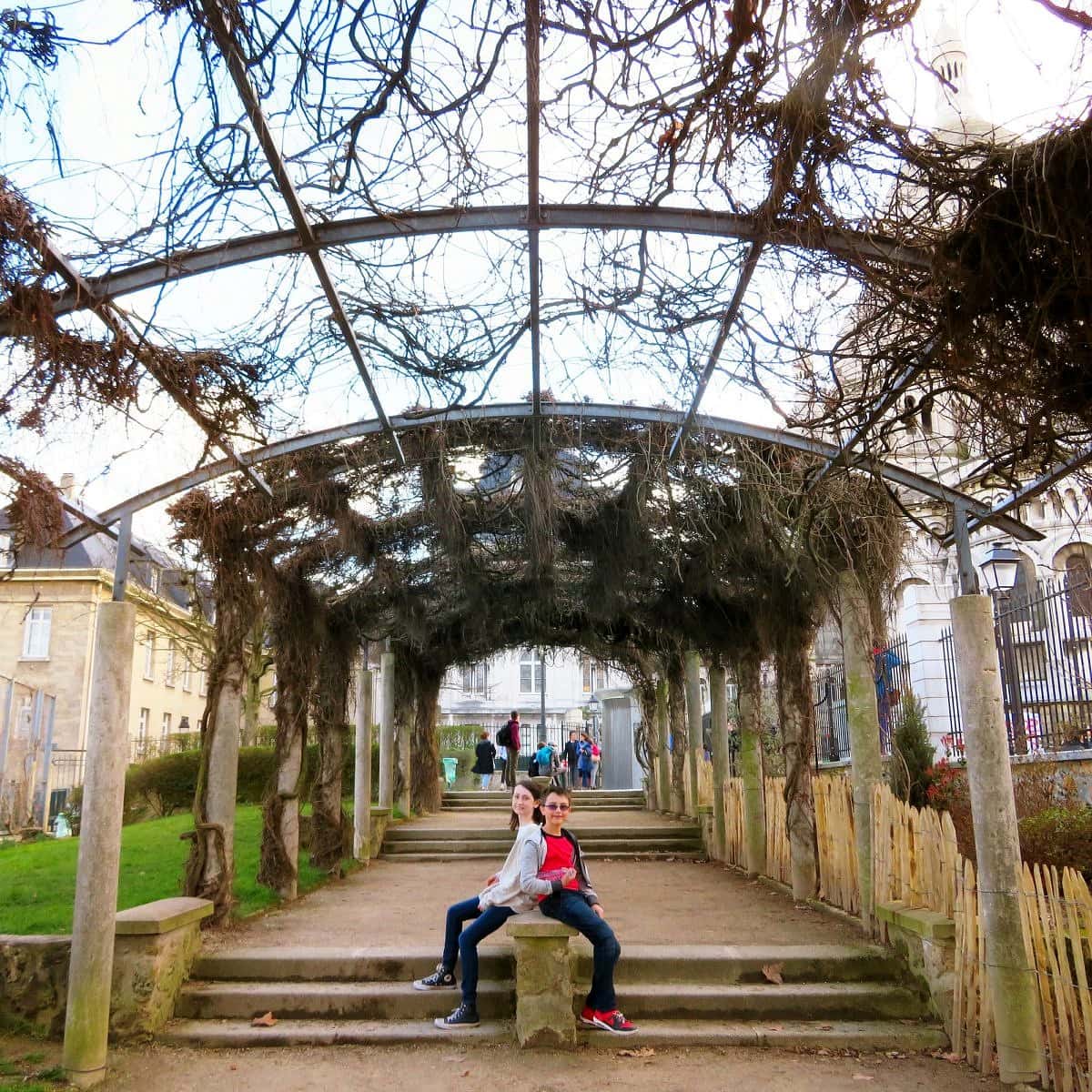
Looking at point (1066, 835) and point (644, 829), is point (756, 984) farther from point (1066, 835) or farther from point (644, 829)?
point (644, 829)

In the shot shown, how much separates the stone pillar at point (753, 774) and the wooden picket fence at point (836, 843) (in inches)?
76.0

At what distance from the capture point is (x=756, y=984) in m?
6.30

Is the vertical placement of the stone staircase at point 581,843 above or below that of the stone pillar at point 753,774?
below

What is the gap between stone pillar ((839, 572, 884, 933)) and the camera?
23.2 feet

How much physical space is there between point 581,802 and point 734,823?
7.66m

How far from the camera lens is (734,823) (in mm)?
11719

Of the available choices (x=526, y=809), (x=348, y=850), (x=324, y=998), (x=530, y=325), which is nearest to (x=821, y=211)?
(x=530, y=325)

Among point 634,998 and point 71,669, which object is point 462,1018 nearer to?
point 634,998

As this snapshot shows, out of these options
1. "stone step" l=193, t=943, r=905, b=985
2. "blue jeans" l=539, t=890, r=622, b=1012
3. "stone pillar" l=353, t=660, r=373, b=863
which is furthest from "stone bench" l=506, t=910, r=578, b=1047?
"stone pillar" l=353, t=660, r=373, b=863

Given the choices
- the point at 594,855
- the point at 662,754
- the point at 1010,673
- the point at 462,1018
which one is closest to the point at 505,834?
the point at 594,855

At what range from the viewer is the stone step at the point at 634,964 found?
20.7 feet

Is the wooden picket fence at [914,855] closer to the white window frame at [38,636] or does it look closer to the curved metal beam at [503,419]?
the curved metal beam at [503,419]

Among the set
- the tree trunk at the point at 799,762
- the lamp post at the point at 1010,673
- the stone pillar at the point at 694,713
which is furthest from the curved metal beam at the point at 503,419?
the stone pillar at the point at 694,713

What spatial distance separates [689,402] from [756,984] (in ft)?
12.7
